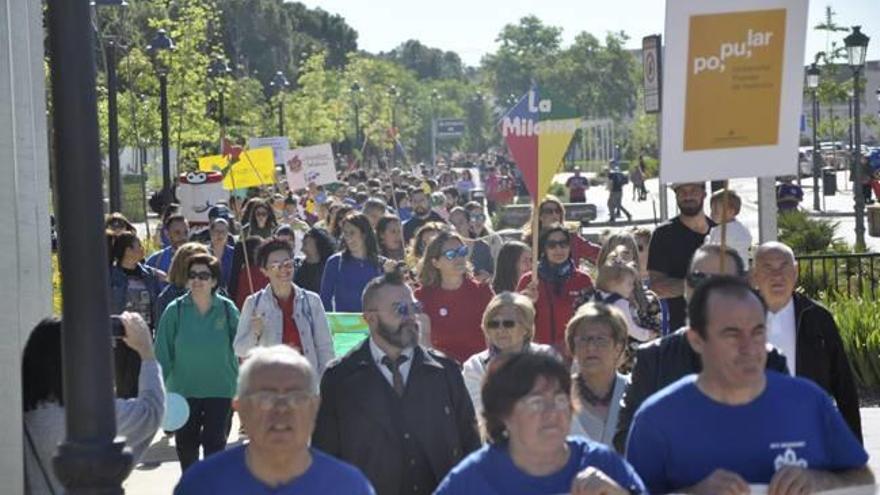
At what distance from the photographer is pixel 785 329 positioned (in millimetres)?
7820

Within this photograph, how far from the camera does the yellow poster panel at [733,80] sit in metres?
7.39

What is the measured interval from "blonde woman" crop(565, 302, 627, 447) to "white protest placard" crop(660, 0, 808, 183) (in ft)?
2.31

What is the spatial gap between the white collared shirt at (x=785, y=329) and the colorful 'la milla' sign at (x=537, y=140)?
309 centimetres

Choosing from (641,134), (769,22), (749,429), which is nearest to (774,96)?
(769,22)

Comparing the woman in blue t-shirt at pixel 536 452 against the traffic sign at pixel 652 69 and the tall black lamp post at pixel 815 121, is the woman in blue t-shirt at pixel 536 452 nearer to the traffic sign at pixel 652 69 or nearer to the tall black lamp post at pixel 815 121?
the traffic sign at pixel 652 69

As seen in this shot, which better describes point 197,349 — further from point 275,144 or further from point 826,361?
point 275,144

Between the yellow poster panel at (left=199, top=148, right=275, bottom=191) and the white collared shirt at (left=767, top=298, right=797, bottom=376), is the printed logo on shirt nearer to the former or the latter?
the white collared shirt at (left=767, top=298, right=797, bottom=376)

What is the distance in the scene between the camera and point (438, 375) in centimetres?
724

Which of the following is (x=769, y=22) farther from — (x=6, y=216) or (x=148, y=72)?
(x=148, y=72)

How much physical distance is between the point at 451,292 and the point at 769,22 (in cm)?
415

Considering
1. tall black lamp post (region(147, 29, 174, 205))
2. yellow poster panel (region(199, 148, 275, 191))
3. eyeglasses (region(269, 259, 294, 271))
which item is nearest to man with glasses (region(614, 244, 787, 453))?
eyeglasses (region(269, 259, 294, 271))

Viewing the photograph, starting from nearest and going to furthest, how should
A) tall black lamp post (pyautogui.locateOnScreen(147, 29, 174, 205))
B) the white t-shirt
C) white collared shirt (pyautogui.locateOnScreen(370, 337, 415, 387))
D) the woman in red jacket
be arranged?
white collared shirt (pyautogui.locateOnScreen(370, 337, 415, 387))
the woman in red jacket
the white t-shirt
tall black lamp post (pyautogui.locateOnScreen(147, 29, 174, 205))

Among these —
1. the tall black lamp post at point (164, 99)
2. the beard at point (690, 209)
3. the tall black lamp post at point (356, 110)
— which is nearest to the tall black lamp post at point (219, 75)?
the tall black lamp post at point (164, 99)

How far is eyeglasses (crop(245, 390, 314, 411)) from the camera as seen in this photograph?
4.86 metres
